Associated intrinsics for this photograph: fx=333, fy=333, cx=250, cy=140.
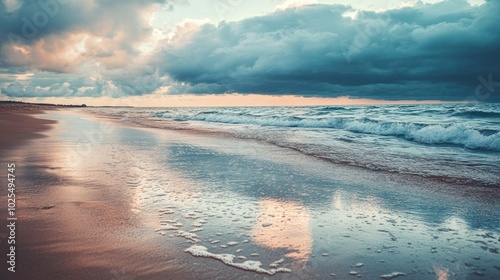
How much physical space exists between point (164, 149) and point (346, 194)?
23.0 feet

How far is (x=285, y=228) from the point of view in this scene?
156 inches

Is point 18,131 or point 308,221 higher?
point 18,131

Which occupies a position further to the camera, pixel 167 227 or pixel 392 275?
pixel 167 227

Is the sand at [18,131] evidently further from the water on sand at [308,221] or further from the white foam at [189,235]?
the white foam at [189,235]

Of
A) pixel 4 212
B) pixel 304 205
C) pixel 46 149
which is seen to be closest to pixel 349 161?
pixel 304 205

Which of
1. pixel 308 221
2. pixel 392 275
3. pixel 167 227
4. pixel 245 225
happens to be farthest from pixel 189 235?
pixel 392 275

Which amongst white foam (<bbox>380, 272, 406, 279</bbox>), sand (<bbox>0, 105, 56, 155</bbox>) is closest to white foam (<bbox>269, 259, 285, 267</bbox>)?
white foam (<bbox>380, 272, 406, 279</bbox>)

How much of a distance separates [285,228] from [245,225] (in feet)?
1.59

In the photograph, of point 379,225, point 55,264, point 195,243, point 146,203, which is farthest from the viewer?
point 146,203

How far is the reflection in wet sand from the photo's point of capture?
3.41m

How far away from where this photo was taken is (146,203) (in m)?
4.81

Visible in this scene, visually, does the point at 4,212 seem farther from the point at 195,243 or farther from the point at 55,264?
the point at 195,243

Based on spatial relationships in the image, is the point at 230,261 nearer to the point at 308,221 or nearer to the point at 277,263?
the point at 277,263

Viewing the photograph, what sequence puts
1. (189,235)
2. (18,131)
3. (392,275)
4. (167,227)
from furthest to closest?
(18,131), (167,227), (189,235), (392,275)
